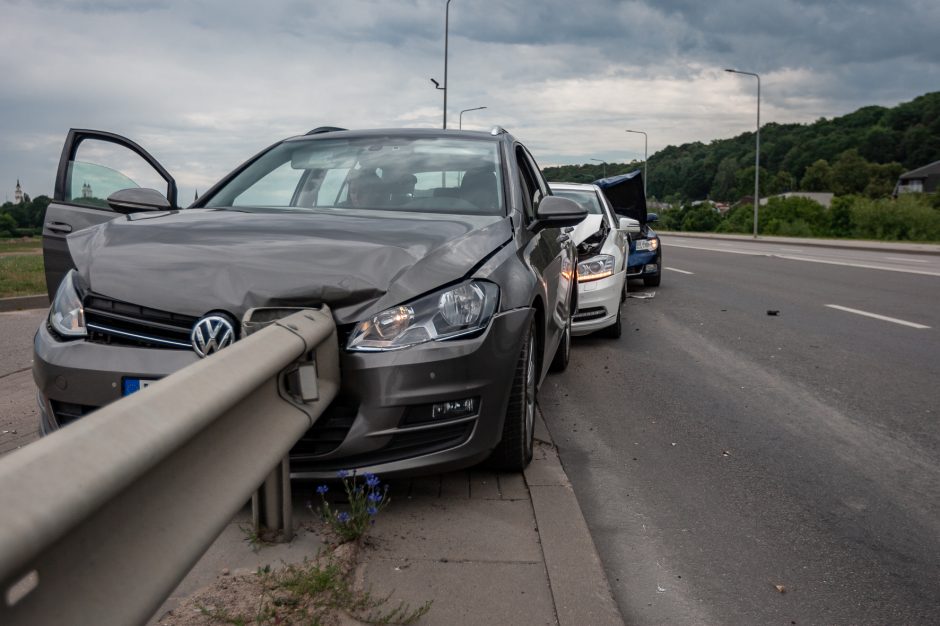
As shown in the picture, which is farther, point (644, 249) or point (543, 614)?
point (644, 249)

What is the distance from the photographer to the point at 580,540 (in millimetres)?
3168

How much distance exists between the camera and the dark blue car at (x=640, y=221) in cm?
1311

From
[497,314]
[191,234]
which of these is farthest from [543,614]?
[191,234]

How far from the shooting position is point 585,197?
10875mm

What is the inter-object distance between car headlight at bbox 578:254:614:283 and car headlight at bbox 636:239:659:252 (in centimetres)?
566

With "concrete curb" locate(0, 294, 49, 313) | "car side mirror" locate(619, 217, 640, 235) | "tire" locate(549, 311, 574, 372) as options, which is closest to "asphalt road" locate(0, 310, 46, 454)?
"concrete curb" locate(0, 294, 49, 313)

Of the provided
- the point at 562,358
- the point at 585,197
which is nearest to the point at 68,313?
the point at 562,358

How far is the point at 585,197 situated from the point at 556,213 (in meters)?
6.40

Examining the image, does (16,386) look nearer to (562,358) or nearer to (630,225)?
(562,358)

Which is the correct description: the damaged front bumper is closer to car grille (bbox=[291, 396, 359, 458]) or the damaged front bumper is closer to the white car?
car grille (bbox=[291, 396, 359, 458])

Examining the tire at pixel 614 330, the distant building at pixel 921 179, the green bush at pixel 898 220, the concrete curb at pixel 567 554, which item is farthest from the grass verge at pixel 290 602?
the distant building at pixel 921 179

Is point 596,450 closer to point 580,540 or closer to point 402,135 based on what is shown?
point 580,540

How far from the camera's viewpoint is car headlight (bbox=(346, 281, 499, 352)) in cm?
310

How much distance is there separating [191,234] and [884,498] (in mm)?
3143
